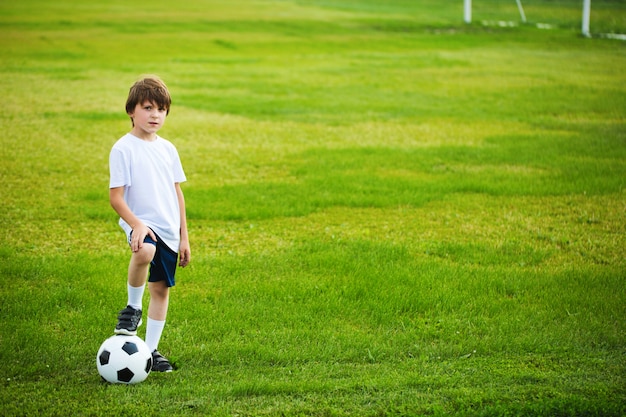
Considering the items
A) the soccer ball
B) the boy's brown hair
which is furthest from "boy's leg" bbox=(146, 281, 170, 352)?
the boy's brown hair

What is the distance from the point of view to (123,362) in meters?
4.04

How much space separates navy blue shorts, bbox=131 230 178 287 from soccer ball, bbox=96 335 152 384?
0.42 metres

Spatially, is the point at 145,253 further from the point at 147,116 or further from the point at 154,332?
the point at 147,116

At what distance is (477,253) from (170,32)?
2449cm

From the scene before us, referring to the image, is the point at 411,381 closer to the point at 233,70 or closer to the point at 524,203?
the point at 524,203

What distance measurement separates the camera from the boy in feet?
13.5

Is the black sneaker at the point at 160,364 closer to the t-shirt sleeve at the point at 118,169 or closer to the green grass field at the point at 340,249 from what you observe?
the green grass field at the point at 340,249

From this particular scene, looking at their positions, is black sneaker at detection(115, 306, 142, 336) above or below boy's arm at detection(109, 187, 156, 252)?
below

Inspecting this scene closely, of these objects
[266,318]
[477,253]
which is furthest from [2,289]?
[477,253]

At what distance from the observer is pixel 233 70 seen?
766 inches

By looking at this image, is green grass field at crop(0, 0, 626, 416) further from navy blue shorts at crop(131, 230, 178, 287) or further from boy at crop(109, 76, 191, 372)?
navy blue shorts at crop(131, 230, 178, 287)

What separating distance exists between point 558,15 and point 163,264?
34360mm

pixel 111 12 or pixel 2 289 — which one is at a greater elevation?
pixel 111 12

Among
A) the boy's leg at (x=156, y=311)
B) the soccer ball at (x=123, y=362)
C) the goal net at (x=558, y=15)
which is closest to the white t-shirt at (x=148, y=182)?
the boy's leg at (x=156, y=311)
